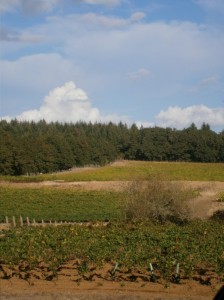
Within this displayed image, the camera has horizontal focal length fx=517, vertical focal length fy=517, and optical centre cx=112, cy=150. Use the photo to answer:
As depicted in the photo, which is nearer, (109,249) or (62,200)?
(109,249)

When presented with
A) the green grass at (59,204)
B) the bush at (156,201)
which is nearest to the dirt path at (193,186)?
the green grass at (59,204)

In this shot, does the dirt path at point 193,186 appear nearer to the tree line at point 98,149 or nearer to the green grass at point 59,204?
the green grass at point 59,204

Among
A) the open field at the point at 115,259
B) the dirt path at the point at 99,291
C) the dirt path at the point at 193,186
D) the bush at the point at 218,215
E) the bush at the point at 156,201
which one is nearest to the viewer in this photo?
the dirt path at the point at 99,291

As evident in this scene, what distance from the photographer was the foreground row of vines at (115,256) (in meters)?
13.9

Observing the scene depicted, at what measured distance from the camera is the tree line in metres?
96.8

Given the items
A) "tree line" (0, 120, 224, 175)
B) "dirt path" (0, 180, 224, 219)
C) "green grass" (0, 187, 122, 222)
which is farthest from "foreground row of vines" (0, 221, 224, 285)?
"tree line" (0, 120, 224, 175)

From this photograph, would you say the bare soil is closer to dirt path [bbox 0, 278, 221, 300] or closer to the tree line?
dirt path [bbox 0, 278, 221, 300]

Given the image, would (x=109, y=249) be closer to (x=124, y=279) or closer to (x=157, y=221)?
(x=124, y=279)

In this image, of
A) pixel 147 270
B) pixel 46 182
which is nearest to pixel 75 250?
pixel 147 270

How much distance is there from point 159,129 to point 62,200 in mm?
93351

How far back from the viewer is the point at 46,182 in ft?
236

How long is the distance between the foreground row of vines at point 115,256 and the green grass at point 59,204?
13308mm

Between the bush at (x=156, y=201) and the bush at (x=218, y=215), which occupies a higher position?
the bush at (x=156, y=201)

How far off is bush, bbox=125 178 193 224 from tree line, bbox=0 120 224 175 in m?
66.6
